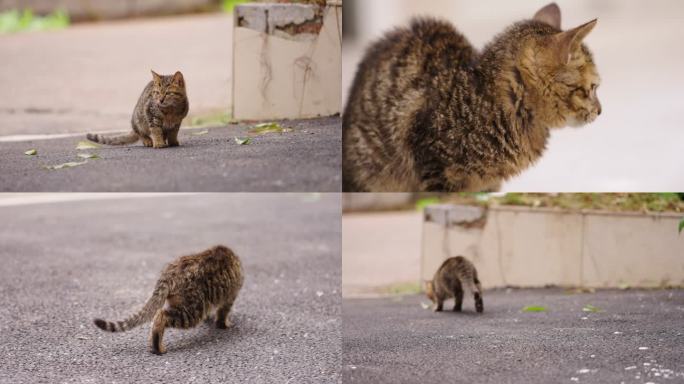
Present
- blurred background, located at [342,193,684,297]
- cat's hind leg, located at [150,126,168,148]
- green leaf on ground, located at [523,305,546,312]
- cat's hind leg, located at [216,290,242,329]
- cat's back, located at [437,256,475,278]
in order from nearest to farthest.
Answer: cat's hind leg, located at [150,126,168,148] → blurred background, located at [342,193,684,297] → green leaf on ground, located at [523,305,546,312] → cat's hind leg, located at [216,290,242,329] → cat's back, located at [437,256,475,278]

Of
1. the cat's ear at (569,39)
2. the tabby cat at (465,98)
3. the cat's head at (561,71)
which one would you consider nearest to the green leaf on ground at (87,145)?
the tabby cat at (465,98)

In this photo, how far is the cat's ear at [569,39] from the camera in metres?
2.52

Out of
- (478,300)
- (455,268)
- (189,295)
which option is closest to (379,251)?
(455,268)

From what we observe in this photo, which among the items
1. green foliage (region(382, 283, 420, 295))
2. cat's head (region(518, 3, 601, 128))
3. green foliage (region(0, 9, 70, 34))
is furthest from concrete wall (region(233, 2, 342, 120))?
green foliage (region(382, 283, 420, 295))

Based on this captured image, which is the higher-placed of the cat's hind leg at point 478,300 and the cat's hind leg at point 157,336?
the cat's hind leg at point 478,300

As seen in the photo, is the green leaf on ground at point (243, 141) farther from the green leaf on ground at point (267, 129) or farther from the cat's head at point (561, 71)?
the cat's head at point (561, 71)

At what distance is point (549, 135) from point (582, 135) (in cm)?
11

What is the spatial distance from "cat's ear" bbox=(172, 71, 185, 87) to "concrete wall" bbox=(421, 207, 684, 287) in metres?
1.65

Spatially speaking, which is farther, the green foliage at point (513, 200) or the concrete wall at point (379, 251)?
the concrete wall at point (379, 251)

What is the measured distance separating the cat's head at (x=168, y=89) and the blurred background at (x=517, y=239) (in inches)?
29.6

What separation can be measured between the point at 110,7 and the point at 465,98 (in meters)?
1.65

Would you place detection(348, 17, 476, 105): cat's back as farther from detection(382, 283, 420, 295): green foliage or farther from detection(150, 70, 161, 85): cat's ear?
detection(382, 283, 420, 295): green foliage

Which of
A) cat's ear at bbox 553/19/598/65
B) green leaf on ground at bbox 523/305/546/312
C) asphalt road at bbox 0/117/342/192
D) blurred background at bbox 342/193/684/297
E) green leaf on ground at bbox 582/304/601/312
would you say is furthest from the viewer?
green leaf on ground at bbox 523/305/546/312

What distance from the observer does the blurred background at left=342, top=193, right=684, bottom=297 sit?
3.04 metres
